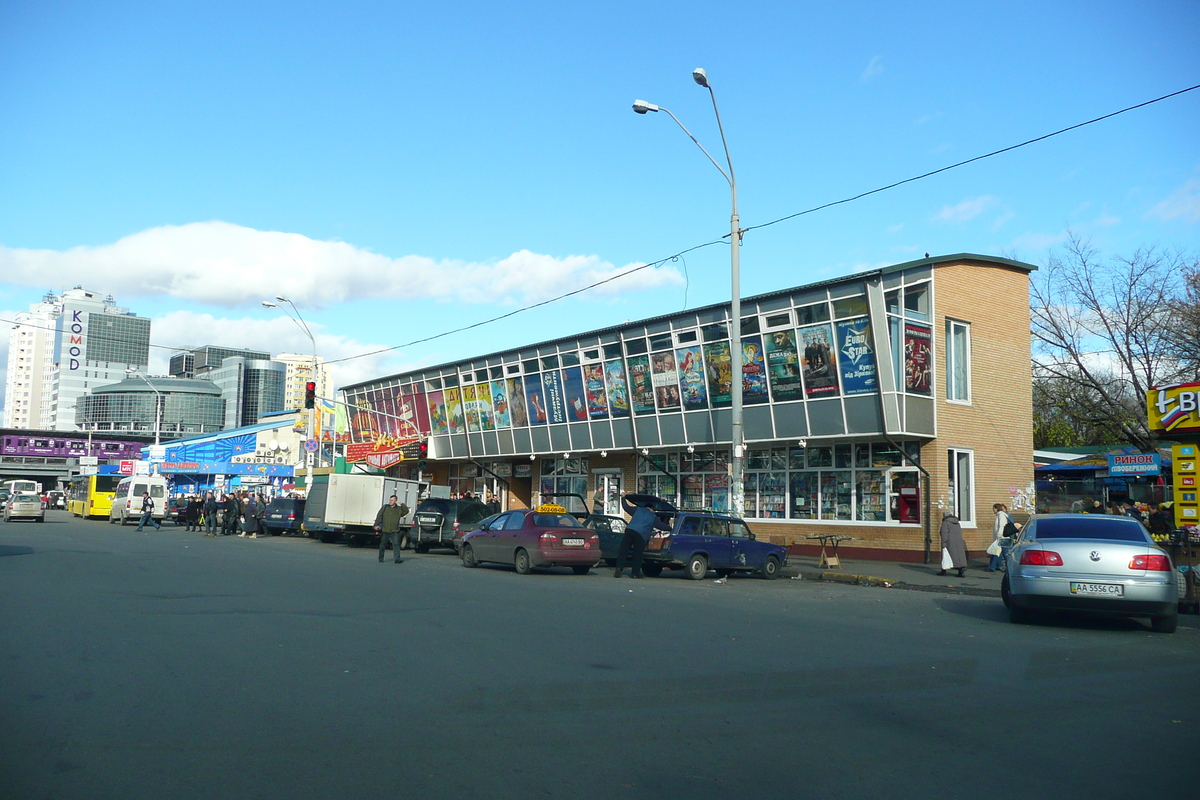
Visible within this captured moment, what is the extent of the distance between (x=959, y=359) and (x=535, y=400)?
693 inches

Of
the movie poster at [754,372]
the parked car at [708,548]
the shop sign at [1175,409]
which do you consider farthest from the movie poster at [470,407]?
the shop sign at [1175,409]

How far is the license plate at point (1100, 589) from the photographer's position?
1155 centimetres

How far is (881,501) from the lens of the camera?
1057 inches

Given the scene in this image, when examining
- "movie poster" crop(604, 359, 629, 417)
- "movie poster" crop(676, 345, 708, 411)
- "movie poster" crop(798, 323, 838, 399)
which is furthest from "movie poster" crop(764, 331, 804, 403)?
"movie poster" crop(604, 359, 629, 417)

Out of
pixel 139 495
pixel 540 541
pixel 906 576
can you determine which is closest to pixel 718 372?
pixel 906 576

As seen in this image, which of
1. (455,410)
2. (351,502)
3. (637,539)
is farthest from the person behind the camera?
(455,410)

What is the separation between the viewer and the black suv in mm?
28484

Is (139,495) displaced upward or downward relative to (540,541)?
upward

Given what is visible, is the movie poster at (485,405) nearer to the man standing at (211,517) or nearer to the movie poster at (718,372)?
the man standing at (211,517)

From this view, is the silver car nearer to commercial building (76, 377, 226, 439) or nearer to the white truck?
the white truck

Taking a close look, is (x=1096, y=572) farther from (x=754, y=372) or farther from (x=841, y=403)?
(x=754, y=372)

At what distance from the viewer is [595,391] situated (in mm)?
35281

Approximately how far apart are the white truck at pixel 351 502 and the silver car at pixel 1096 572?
23630mm

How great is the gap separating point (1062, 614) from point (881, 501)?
12.9m
